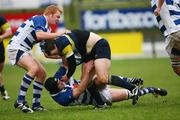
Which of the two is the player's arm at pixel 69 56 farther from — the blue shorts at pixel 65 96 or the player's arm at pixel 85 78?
the blue shorts at pixel 65 96

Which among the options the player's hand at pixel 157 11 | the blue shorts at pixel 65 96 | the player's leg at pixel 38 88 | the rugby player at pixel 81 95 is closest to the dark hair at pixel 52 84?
the rugby player at pixel 81 95

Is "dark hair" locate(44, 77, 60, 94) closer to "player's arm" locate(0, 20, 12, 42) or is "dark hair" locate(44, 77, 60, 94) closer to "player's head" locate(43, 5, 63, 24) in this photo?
"player's head" locate(43, 5, 63, 24)

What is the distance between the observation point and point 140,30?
35875mm

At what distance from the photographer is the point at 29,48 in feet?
44.0

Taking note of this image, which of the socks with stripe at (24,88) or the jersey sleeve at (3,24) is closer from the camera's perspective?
the socks with stripe at (24,88)

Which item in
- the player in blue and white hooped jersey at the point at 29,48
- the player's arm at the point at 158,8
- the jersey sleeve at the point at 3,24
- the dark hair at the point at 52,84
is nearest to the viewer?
the dark hair at the point at 52,84

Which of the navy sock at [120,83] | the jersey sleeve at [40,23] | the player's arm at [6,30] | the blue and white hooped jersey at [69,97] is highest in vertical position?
the jersey sleeve at [40,23]

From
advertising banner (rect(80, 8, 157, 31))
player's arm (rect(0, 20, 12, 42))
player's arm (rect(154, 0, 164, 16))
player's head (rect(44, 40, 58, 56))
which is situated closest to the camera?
player's head (rect(44, 40, 58, 56))

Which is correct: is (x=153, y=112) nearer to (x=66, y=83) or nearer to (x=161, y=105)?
(x=161, y=105)

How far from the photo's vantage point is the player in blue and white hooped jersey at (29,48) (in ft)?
42.3

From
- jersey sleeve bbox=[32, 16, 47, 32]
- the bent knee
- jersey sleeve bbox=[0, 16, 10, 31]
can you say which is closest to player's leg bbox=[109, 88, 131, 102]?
the bent knee

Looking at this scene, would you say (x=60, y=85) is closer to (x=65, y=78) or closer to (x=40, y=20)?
(x=65, y=78)

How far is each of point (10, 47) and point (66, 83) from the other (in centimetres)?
144

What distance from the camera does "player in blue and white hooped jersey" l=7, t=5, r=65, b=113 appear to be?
12.9 meters
